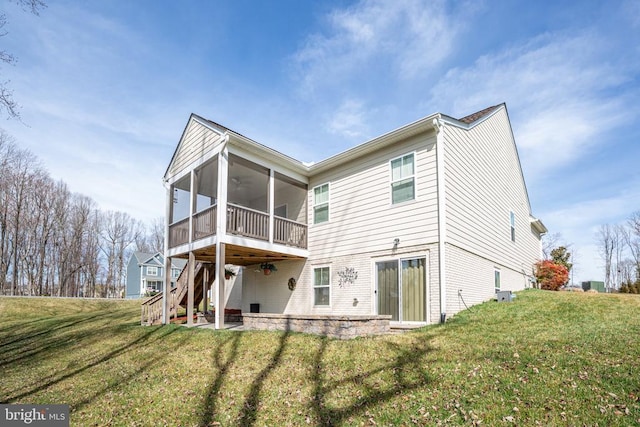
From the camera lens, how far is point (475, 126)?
12.4 meters

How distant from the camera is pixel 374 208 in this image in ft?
37.4

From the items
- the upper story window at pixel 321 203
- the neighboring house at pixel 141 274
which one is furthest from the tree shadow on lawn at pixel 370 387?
the neighboring house at pixel 141 274

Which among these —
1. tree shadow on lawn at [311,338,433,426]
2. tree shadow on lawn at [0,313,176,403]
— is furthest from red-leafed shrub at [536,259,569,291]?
tree shadow on lawn at [0,313,176,403]

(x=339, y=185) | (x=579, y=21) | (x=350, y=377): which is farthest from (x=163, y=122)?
(x=579, y=21)

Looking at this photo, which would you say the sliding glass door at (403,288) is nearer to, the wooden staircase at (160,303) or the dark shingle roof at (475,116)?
the dark shingle roof at (475,116)

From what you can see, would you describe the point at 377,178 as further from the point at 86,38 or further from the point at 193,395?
the point at 86,38

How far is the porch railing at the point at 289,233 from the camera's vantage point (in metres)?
12.5

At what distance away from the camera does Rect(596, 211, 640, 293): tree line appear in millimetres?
42750

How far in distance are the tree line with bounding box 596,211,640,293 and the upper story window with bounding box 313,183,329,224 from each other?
4317 centimetres

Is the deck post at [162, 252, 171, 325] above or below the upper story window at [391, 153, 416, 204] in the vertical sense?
below

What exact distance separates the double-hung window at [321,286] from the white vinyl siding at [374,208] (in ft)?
1.59

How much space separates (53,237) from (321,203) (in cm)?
3594

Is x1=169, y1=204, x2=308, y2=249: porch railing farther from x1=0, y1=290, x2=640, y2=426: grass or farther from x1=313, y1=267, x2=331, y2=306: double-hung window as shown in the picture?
x1=0, y1=290, x2=640, y2=426: grass

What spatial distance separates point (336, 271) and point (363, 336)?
372cm
